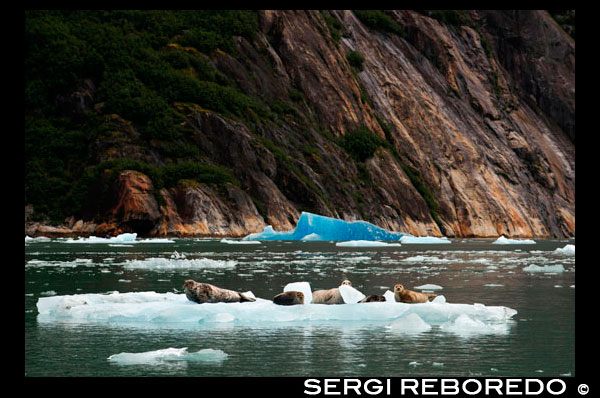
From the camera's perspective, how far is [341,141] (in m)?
96.3

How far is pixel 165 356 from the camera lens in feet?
42.7

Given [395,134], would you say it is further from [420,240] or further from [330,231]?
[330,231]

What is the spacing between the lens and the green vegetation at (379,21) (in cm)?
11444

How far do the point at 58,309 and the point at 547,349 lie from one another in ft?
33.4

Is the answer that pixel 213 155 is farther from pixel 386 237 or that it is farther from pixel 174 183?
pixel 386 237

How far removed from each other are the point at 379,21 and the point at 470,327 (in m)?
102

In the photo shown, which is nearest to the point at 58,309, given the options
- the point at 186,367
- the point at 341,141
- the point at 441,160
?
the point at 186,367

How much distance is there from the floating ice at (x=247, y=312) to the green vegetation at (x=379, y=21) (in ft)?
330

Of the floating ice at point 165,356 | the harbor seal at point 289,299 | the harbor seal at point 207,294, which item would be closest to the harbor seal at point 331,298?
the harbor seal at point 289,299

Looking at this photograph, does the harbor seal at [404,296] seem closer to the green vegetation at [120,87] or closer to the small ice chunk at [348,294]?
the small ice chunk at [348,294]

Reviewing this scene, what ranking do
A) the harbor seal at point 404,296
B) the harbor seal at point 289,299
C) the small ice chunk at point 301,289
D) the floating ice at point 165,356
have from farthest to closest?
the small ice chunk at point 301,289 < the harbor seal at point 404,296 < the harbor seal at point 289,299 < the floating ice at point 165,356

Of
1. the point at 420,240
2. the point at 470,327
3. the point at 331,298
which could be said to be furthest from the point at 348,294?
the point at 420,240

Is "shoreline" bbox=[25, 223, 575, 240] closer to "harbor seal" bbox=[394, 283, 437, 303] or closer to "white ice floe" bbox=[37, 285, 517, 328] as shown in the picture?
"white ice floe" bbox=[37, 285, 517, 328]

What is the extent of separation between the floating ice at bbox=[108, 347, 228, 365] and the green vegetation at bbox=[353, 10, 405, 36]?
345ft
